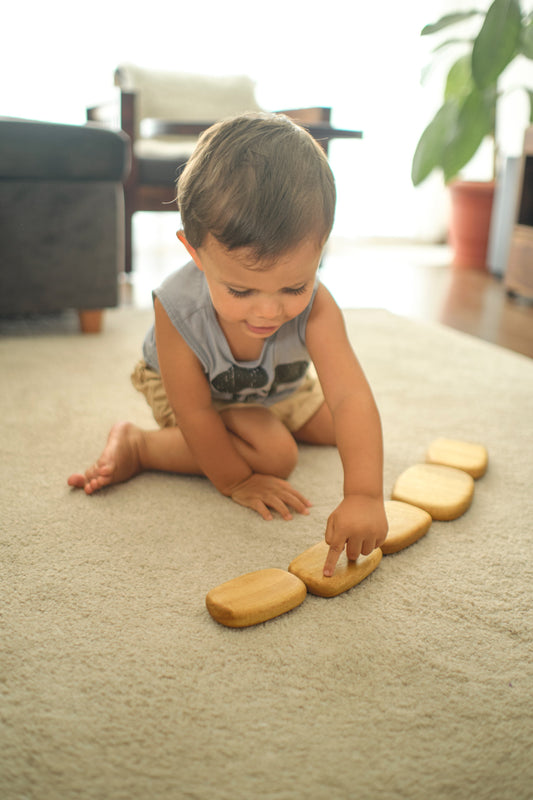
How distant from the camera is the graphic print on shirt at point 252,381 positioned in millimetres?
883

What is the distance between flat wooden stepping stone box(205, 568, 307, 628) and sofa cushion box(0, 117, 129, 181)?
1.23 metres

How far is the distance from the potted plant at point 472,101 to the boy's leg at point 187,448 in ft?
5.05

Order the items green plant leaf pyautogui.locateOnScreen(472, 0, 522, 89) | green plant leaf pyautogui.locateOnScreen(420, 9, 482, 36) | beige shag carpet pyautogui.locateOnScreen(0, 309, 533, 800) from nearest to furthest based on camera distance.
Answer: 1. beige shag carpet pyautogui.locateOnScreen(0, 309, 533, 800)
2. green plant leaf pyautogui.locateOnScreen(472, 0, 522, 89)
3. green plant leaf pyautogui.locateOnScreen(420, 9, 482, 36)

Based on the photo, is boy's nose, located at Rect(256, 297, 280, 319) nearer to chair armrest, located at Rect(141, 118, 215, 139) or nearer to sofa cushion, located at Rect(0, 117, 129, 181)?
sofa cushion, located at Rect(0, 117, 129, 181)

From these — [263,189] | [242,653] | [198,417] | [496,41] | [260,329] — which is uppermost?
[496,41]

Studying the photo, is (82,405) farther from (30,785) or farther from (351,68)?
(351,68)

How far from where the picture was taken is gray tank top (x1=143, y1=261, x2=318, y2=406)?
0.85 metres

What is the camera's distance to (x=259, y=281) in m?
0.64

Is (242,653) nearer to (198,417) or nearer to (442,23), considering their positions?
(198,417)

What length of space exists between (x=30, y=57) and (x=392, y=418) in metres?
2.78

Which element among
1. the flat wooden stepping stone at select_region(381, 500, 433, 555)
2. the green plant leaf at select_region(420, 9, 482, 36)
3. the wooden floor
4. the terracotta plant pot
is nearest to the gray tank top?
the flat wooden stepping stone at select_region(381, 500, 433, 555)

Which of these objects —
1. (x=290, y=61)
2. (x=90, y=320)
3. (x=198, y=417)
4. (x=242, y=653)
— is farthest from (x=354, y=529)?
(x=290, y=61)

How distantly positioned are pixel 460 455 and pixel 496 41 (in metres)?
1.50

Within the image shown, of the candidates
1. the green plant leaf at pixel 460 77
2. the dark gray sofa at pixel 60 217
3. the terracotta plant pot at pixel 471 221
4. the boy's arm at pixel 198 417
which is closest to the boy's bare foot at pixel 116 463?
the boy's arm at pixel 198 417
